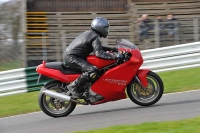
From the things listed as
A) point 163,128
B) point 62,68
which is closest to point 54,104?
point 62,68

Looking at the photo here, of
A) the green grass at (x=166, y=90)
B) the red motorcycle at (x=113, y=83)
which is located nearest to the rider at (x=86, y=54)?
the red motorcycle at (x=113, y=83)

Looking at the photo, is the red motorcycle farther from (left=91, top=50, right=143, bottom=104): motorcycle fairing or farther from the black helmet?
the black helmet

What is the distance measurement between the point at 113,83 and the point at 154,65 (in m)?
5.62

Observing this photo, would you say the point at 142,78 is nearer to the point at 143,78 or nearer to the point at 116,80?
the point at 143,78

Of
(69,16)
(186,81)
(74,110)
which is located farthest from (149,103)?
(69,16)

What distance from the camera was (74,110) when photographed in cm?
1003

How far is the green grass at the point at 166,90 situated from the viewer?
36.0 feet

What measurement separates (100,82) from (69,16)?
14502mm

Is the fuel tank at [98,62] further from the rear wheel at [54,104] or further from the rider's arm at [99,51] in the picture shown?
the rear wheel at [54,104]

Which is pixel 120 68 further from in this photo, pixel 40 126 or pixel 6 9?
pixel 6 9

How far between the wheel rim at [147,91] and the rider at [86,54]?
694mm

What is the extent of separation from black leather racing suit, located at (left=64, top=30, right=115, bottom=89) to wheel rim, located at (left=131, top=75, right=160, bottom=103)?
0.75 meters

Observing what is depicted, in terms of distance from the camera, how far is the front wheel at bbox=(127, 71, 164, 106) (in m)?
9.05

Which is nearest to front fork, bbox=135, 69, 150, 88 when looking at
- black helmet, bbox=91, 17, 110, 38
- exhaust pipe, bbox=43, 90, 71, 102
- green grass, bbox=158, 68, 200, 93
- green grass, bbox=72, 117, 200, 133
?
black helmet, bbox=91, 17, 110, 38
